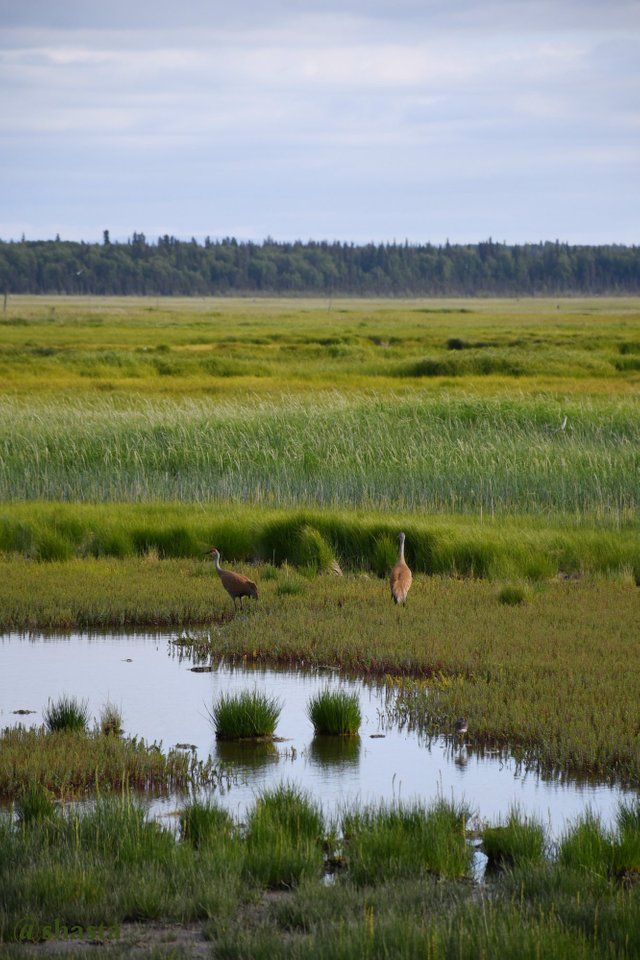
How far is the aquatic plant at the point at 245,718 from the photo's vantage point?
9375 millimetres

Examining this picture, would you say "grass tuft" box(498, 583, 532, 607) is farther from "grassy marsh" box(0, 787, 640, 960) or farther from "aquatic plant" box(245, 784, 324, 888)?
"grassy marsh" box(0, 787, 640, 960)

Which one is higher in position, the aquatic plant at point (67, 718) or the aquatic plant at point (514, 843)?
the aquatic plant at point (514, 843)

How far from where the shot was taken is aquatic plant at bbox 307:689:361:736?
31.2ft

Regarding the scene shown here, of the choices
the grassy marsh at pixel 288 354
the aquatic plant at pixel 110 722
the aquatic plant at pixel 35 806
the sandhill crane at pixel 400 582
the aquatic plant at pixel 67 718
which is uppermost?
the grassy marsh at pixel 288 354

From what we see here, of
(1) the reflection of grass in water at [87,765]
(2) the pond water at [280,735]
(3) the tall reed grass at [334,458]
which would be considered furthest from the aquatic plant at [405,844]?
(3) the tall reed grass at [334,458]

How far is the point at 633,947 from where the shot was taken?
5.38 meters

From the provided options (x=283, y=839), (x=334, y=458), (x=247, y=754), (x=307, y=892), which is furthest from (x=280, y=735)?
(x=334, y=458)

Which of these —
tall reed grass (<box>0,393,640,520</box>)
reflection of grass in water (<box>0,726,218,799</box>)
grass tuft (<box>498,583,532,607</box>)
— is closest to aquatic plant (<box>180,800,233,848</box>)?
reflection of grass in water (<box>0,726,218,799</box>)

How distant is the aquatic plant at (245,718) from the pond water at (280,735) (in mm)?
137

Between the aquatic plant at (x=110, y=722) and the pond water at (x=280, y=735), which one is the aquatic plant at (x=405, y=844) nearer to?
the pond water at (x=280, y=735)

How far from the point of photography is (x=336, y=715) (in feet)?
31.2

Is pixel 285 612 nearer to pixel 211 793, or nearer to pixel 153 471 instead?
pixel 211 793

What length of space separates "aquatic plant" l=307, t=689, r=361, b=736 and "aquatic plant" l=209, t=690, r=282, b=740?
0.32m

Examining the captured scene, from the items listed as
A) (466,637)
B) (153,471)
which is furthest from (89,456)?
(466,637)
